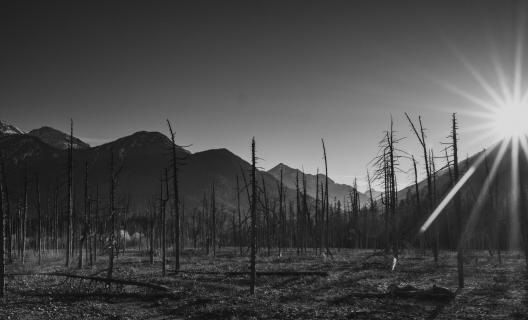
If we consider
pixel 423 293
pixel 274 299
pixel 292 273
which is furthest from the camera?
pixel 292 273

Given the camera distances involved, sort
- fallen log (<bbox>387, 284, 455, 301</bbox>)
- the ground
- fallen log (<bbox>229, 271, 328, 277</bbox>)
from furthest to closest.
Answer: fallen log (<bbox>229, 271, 328, 277</bbox>) < fallen log (<bbox>387, 284, 455, 301</bbox>) < the ground

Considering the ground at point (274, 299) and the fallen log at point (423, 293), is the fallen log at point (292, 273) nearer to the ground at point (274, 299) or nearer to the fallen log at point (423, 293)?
the ground at point (274, 299)

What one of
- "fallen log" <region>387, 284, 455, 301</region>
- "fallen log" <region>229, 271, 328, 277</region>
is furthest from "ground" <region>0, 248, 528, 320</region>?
"fallen log" <region>387, 284, 455, 301</region>

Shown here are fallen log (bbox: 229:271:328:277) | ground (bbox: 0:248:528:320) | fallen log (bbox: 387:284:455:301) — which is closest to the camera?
ground (bbox: 0:248:528:320)

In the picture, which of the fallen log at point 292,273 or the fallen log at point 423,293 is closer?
the fallen log at point 423,293

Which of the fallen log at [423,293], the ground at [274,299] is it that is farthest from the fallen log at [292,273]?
the fallen log at [423,293]

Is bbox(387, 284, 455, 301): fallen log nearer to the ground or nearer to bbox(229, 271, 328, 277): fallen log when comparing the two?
the ground

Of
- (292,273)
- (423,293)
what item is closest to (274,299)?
(423,293)

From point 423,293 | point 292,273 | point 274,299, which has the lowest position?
point 292,273

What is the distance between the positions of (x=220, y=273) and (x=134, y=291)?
9565mm

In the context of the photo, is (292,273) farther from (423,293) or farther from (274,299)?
(423,293)

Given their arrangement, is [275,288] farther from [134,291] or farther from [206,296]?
[134,291]

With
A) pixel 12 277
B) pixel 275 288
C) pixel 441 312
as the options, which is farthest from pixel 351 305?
pixel 12 277

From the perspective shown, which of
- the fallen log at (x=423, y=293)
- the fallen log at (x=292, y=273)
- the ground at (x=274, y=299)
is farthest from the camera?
the fallen log at (x=292, y=273)
